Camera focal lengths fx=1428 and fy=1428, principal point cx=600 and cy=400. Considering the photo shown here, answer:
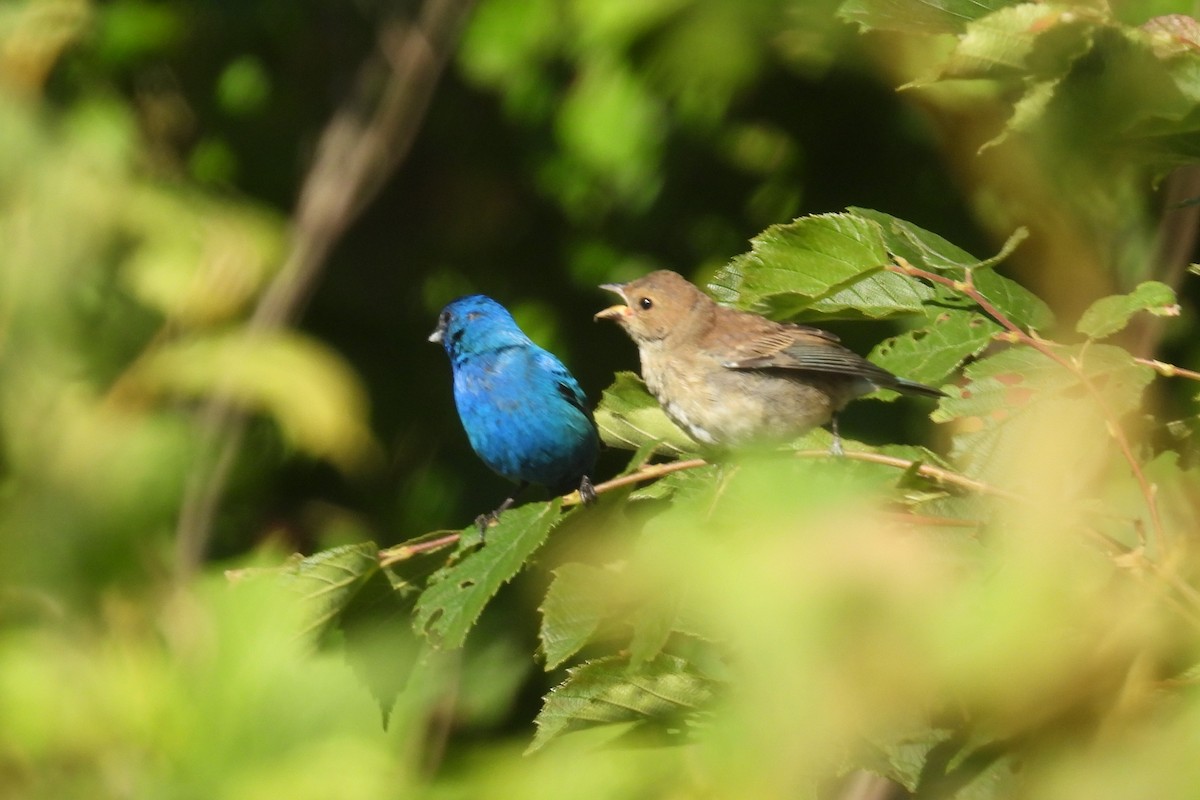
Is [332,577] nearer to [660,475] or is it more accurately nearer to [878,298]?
[660,475]

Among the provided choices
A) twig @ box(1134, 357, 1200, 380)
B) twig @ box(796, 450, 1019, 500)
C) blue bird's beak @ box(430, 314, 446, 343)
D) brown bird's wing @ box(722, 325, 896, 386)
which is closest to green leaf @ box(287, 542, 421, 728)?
twig @ box(796, 450, 1019, 500)

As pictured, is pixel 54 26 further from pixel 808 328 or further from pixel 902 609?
pixel 902 609

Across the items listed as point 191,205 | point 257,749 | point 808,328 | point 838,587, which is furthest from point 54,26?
point 838,587

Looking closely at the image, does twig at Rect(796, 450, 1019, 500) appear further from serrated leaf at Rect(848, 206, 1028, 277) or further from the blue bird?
the blue bird

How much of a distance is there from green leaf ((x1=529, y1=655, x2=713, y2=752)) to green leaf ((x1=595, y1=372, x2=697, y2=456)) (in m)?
0.76

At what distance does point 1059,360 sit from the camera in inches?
68.3

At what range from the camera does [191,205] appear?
2.17 meters

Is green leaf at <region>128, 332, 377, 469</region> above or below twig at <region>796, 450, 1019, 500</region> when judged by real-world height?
above

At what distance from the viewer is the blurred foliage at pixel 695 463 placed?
0.80m

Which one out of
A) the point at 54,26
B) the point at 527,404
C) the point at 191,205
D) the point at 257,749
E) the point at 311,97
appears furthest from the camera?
the point at 311,97

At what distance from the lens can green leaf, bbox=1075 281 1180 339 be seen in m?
1.71

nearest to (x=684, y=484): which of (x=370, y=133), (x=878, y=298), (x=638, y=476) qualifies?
(x=638, y=476)

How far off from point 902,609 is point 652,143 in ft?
10.6

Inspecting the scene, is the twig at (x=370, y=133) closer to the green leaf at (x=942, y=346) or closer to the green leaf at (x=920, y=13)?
the green leaf at (x=942, y=346)
